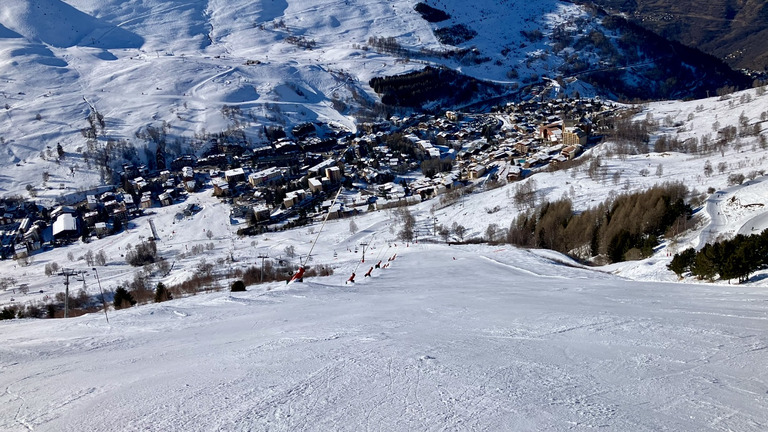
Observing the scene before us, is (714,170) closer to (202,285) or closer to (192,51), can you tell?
(202,285)

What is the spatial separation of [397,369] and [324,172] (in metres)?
43.6

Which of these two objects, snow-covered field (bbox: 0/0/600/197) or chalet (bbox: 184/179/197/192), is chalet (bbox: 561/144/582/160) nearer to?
snow-covered field (bbox: 0/0/600/197)

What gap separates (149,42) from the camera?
89.3 metres

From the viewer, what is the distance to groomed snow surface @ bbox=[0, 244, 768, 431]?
94.5 inches

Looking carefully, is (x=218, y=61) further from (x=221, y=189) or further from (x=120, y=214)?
(x=120, y=214)

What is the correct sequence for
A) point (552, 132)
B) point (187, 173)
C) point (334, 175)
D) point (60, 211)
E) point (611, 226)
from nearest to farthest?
point (611, 226) < point (60, 211) < point (334, 175) < point (187, 173) < point (552, 132)

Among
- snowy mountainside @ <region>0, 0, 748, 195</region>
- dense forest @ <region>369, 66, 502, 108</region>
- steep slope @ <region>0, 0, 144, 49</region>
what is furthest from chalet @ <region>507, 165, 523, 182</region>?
steep slope @ <region>0, 0, 144, 49</region>

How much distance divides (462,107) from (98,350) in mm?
70114

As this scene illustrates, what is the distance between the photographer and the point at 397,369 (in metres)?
3.09

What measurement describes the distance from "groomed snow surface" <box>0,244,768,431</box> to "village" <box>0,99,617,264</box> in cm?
2885

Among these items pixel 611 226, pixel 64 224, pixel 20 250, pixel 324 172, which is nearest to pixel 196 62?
pixel 324 172

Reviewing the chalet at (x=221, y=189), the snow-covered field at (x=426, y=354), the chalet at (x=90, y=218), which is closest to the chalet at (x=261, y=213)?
the chalet at (x=221, y=189)

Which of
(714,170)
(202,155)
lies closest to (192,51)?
(202,155)

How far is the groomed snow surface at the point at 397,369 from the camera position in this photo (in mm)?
2400
